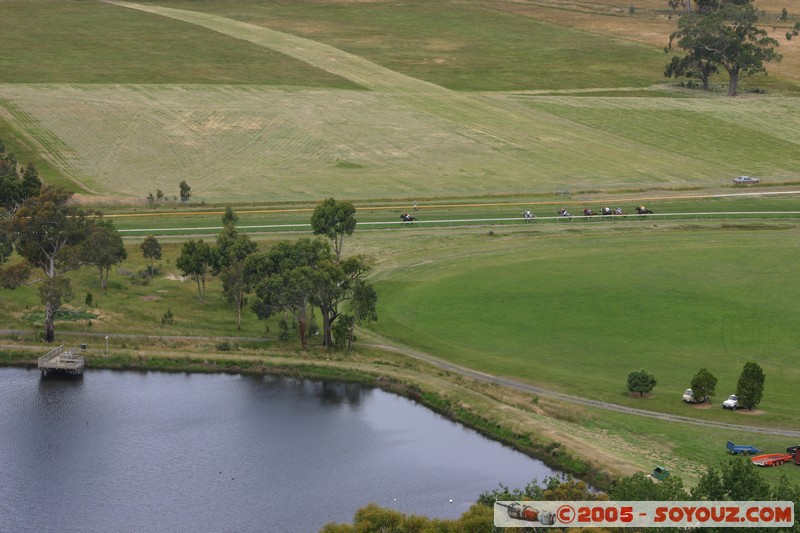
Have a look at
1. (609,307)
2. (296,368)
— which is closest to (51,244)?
(296,368)

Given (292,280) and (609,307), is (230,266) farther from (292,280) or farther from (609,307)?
(609,307)

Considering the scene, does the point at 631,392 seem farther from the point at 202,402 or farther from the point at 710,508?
the point at 710,508

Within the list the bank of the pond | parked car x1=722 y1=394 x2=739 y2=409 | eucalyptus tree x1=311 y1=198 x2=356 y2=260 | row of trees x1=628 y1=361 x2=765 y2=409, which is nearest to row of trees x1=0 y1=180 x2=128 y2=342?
the bank of the pond

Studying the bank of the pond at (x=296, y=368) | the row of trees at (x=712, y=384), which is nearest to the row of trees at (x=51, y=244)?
the bank of the pond at (x=296, y=368)

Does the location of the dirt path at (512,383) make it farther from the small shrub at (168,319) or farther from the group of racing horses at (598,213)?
the group of racing horses at (598,213)

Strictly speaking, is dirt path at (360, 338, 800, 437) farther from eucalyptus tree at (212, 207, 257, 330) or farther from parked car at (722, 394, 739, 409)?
eucalyptus tree at (212, 207, 257, 330)

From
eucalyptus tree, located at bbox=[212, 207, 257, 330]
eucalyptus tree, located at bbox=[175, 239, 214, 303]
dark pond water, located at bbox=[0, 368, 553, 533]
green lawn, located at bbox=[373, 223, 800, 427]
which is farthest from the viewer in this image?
eucalyptus tree, located at bbox=[175, 239, 214, 303]

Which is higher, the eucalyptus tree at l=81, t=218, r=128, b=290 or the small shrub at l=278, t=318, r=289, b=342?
the eucalyptus tree at l=81, t=218, r=128, b=290
